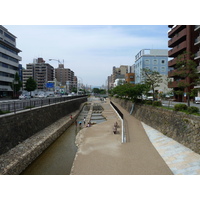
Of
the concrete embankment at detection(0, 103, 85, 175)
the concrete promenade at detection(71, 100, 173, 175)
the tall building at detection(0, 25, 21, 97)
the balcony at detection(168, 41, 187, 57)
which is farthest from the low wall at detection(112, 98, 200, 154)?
the tall building at detection(0, 25, 21, 97)

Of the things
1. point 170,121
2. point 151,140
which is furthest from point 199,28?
point 151,140

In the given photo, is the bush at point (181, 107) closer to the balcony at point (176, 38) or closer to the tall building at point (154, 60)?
the balcony at point (176, 38)

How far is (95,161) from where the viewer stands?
15.4 meters

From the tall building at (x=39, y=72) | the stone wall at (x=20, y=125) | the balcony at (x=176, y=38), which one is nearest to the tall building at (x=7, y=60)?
the stone wall at (x=20, y=125)

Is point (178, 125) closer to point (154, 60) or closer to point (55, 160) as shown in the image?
point (55, 160)

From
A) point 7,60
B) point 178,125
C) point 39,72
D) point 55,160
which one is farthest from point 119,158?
point 39,72

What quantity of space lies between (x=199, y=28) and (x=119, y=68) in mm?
143019

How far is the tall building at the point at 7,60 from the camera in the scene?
5686cm

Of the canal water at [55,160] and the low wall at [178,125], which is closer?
the canal water at [55,160]

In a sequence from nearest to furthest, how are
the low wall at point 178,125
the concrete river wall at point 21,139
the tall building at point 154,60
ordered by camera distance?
the concrete river wall at point 21,139, the low wall at point 178,125, the tall building at point 154,60

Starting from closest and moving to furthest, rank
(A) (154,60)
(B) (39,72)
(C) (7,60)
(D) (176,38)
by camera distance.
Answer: (D) (176,38)
(C) (7,60)
(A) (154,60)
(B) (39,72)

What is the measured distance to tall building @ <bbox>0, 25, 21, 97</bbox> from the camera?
187 feet

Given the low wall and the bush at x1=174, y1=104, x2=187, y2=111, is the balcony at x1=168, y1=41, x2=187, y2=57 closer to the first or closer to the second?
the low wall

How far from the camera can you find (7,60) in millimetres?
59406
